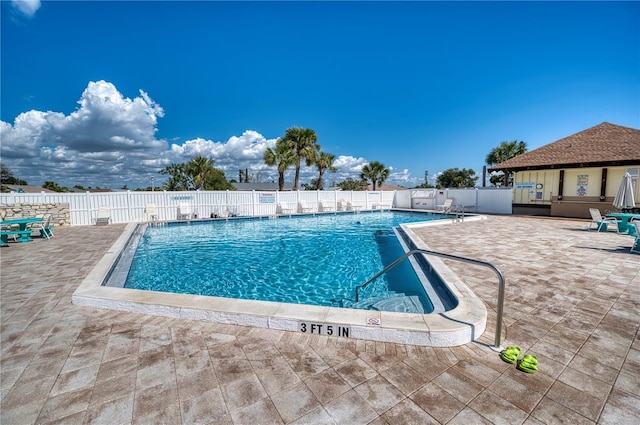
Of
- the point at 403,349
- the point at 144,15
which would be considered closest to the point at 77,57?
the point at 144,15

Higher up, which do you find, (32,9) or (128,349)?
(32,9)

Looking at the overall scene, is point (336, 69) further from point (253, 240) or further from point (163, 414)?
point (163, 414)

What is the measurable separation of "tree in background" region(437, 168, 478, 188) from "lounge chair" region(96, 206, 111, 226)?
5182 cm

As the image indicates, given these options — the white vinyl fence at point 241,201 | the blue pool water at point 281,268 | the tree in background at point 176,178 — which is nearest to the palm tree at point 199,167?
the tree in background at point 176,178

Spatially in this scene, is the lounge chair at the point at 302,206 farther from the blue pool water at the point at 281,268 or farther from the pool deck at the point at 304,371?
the pool deck at the point at 304,371

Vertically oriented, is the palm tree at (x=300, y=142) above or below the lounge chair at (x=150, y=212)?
above

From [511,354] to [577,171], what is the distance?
1816 centimetres

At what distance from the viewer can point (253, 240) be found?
10.4 meters

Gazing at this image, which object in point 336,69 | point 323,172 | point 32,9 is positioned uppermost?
point 336,69

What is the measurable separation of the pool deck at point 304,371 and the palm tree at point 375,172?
2965 cm

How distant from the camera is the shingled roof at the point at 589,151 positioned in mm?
13531

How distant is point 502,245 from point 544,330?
5.08 metres

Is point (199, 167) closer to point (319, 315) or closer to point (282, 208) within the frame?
point (282, 208)

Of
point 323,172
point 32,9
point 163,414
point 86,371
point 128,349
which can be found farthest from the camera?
point 323,172
